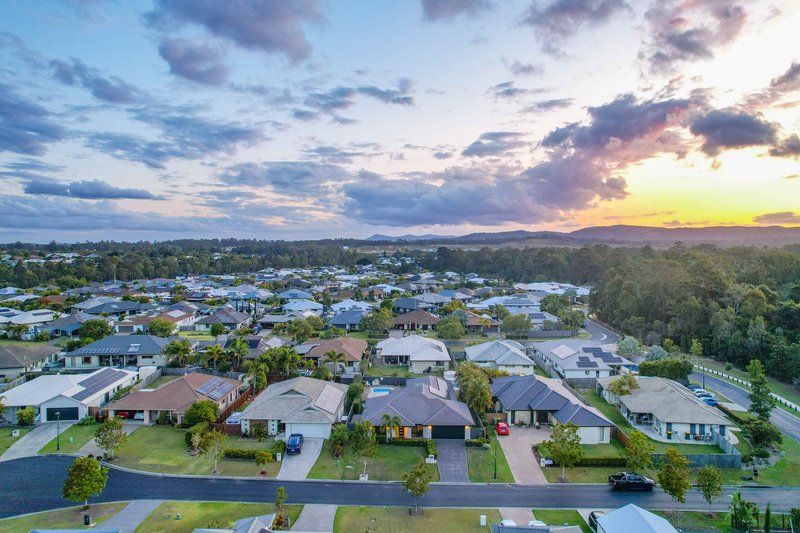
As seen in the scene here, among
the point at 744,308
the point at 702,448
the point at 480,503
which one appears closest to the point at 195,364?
the point at 480,503

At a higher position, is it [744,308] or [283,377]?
Answer: [744,308]

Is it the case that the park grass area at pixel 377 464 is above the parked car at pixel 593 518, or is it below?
below

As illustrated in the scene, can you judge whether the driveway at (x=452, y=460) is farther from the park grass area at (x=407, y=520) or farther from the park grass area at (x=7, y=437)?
the park grass area at (x=7, y=437)

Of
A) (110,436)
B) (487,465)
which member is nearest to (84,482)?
(110,436)

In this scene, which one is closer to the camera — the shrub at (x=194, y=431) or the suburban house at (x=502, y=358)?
the shrub at (x=194, y=431)

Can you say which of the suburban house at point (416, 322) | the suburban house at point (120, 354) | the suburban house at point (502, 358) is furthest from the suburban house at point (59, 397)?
the suburban house at point (416, 322)

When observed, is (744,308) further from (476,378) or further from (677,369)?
(476,378)

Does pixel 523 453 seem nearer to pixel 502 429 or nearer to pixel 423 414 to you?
pixel 502 429
